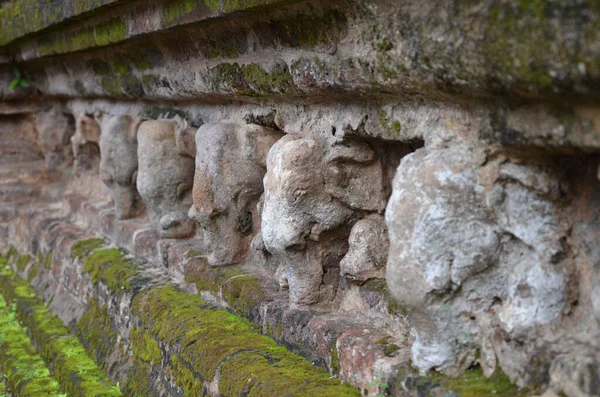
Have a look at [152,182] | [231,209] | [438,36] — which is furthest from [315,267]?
[152,182]

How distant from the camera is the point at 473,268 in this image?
6.30 feet

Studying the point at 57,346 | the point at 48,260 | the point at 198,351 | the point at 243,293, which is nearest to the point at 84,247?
the point at 48,260

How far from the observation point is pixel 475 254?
1.91 meters

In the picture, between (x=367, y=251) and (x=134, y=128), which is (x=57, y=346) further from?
(x=367, y=251)

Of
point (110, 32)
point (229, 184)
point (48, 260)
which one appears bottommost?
point (48, 260)

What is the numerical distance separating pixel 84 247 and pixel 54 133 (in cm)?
170

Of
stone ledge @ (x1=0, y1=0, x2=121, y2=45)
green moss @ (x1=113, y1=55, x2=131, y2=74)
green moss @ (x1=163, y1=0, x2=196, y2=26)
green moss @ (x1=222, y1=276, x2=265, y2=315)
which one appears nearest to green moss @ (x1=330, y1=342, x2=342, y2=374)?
green moss @ (x1=222, y1=276, x2=265, y2=315)

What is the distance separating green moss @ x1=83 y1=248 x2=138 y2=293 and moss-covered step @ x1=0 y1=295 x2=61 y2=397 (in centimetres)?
53

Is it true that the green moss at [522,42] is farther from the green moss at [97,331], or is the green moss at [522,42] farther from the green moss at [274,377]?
the green moss at [97,331]

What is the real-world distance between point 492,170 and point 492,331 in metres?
0.41

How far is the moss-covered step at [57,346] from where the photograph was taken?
3579 mm

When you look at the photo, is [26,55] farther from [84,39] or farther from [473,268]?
[473,268]

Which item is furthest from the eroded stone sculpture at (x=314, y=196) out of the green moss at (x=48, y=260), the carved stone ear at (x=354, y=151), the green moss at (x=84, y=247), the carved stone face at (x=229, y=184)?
the green moss at (x=48, y=260)

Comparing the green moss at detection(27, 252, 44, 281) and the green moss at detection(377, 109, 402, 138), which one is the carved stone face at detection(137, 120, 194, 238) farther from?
the green moss at detection(377, 109, 402, 138)
